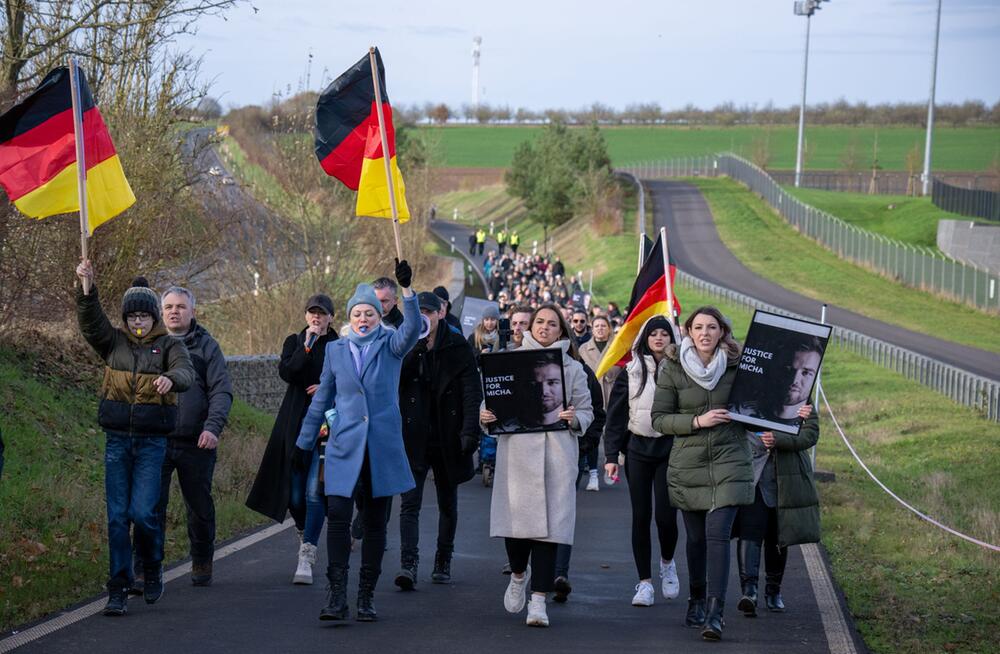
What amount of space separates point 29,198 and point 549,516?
12.5 ft

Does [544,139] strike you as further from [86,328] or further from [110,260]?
[86,328]

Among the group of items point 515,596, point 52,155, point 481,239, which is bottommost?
point 481,239

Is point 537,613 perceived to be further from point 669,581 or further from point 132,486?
point 132,486

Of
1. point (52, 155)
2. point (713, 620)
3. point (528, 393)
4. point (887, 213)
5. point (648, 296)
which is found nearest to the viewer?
point (713, 620)

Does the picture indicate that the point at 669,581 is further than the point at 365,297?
Yes

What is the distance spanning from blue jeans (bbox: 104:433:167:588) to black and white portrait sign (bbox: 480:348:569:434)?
2.02 meters

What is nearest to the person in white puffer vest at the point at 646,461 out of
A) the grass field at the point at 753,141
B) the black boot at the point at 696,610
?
the black boot at the point at 696,610

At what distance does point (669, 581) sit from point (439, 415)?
1887 millimetres

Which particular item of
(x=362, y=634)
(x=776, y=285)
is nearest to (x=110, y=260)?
(x=362, y=634)

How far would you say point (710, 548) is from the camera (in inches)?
327

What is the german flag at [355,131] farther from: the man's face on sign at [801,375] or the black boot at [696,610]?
the black boot at [696,610]

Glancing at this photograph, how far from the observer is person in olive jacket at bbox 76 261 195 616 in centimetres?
847

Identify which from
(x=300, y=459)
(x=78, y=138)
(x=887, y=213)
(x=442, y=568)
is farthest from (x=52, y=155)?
(x=887, y=213)

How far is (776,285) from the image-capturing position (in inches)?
2562
